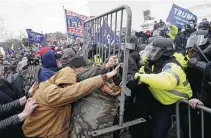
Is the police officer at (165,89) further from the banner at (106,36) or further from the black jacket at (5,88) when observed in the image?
the black jacket at (5,88)

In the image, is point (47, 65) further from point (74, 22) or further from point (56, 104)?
point (74, 22)

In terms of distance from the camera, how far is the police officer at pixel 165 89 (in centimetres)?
337

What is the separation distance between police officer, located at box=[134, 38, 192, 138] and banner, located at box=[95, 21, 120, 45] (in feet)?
1.68

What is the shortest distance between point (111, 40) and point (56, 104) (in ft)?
3.47

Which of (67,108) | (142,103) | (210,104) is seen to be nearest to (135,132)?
(142,103)

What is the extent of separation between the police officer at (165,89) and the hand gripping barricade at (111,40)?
44 cm

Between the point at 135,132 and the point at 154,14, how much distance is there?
73.5 ft

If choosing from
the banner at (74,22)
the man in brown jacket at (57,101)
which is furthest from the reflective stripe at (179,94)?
the banner at (74,22)

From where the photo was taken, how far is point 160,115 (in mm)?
3660

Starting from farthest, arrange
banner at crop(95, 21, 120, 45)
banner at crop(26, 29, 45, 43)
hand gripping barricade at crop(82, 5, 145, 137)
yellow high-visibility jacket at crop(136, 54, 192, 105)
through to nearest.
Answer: banner at crop(26, 29, 45, 43)
banner at crop(95, 21, 120, 45)
yellow high-visibility jacket at crop(136, 54, 192, 105)
hand gripping barricade at crop(82, 5, 145, 137)

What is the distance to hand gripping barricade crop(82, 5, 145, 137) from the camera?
9.22ft

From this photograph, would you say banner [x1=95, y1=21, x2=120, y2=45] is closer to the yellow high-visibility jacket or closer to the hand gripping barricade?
the hand gripping barricade

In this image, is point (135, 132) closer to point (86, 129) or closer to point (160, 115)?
point (160, 115)

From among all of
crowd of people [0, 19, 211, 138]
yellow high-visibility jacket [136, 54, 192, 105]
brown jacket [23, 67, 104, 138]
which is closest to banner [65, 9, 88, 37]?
crowd of people [0, 19, 211, 138]
